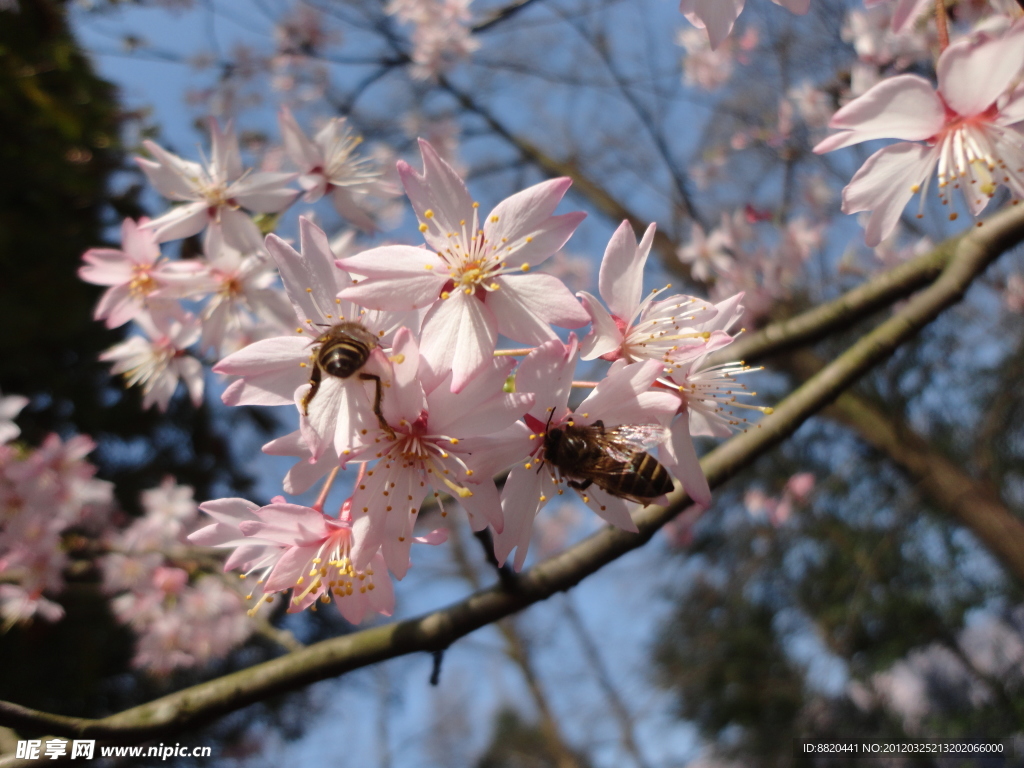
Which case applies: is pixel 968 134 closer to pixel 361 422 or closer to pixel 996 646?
pixel 361 422

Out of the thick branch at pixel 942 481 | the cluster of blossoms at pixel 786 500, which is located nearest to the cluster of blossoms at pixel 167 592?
the cluster of blossoms at pixel 786 500

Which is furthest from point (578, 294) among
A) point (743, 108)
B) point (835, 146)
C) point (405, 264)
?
point (743, 108)

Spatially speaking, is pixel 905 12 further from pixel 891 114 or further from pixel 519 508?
pixel 519 508

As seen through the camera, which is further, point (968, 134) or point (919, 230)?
point (919, 230)

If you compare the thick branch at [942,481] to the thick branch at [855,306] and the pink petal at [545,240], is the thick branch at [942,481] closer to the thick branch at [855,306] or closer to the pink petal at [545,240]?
the thick branch at [855,306]

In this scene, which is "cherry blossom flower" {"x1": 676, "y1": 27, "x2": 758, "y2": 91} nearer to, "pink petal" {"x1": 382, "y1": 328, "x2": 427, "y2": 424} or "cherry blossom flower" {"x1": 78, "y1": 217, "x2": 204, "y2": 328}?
"cherry blossom flower" {"x1": 78, "y1": 217, "x2": 204, "y2": 328}

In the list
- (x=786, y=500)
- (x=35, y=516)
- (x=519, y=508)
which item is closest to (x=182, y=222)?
(x=519, y=508)
